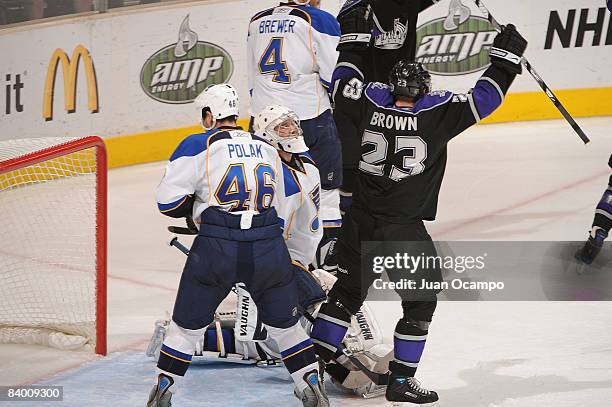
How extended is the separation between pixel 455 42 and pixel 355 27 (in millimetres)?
4122

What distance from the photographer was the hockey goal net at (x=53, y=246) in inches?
193

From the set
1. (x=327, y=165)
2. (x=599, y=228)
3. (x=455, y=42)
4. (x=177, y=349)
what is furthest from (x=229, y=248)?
(x=455, y=42)

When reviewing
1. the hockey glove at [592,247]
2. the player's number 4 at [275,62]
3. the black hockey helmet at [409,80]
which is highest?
the black hockey helmet at [409,80]

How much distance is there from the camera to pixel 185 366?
3.89 m

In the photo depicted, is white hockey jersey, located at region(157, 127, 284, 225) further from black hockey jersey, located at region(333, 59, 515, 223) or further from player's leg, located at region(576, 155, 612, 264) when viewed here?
player's leg, located at region(576, 155, 612, 264)

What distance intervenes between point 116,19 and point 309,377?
4978mm

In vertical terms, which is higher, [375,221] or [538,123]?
[375,221]

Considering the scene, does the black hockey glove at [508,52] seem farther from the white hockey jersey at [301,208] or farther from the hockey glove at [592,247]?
the hockey glove at [592,247]

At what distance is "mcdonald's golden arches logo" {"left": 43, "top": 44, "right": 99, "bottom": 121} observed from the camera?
810cm

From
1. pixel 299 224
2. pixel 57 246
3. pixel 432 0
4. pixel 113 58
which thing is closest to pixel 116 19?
pixel 113 58

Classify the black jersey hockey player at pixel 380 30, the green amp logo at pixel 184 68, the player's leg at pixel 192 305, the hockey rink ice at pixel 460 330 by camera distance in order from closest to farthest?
the player's leg at pixel 192 305 < the hockey rink ice at pixel 460 330 < the black jersey hockey player at pixel 380 30 < the green amp logo at pixel 184 68

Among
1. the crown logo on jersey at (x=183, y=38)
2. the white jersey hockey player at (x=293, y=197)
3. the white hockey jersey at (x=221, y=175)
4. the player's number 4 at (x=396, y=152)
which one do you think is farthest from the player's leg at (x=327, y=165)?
the crown logo on jersey at (x=183, y=38)

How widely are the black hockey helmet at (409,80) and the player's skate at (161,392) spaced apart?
1.26 meters

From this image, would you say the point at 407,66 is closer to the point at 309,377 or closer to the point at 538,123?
the point at 309,377
